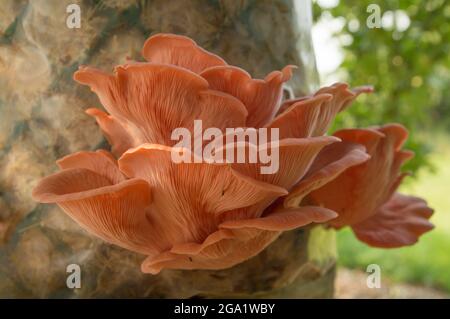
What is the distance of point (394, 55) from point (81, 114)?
8.36 ft

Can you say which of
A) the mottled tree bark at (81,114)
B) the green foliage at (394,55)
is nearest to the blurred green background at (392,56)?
the green foliage at (394,55)

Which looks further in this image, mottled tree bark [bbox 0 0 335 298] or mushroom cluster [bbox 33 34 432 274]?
mottled tree bark [bbox 0 0 335 298]

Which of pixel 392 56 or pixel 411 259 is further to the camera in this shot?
pixel 411 259

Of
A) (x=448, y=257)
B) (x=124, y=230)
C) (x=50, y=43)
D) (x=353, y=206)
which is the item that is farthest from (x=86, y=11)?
(x=448, y=257)

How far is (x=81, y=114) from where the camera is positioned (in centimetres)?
159

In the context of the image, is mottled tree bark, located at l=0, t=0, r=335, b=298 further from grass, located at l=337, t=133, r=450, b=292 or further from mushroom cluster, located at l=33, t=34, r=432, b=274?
grass, located at l=337, t=133, r=450, b=292

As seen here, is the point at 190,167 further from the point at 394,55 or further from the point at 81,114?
the point at 394,55

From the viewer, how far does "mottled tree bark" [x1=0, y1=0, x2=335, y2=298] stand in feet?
5.16

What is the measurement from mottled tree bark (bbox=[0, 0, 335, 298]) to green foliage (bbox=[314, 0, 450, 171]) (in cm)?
166

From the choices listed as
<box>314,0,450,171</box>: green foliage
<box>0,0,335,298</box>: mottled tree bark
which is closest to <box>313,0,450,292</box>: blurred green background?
<box>314,0,450,171</box>: green foliage

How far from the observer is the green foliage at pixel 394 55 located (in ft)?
11.1

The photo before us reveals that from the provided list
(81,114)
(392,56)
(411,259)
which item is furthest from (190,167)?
(411,259)

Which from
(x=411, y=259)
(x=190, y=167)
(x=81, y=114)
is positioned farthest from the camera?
(x=411, y=259)

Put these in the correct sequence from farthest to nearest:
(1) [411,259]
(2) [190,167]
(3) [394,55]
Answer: (1) [411,259], (3) [394,55], (2) [190,167]
